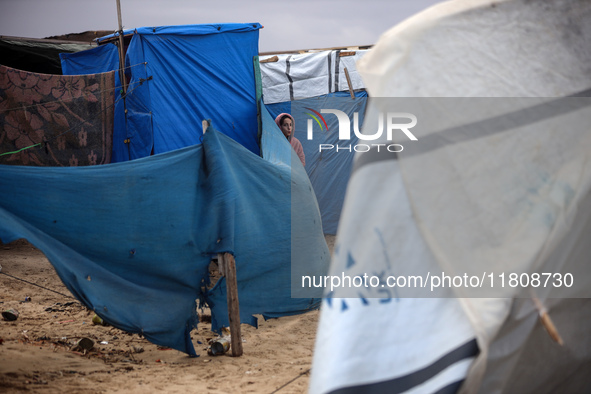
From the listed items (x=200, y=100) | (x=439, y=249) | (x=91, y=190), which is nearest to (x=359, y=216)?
(x=439, y=249)

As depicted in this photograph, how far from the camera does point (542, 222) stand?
5.45 feet

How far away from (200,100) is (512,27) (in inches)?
224

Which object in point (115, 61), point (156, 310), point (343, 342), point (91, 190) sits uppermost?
point (115, 61)

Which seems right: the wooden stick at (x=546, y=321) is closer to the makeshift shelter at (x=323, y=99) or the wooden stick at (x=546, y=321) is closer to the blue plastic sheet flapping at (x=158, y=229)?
the blue plastic sheet flapping at (x=158, y=229)

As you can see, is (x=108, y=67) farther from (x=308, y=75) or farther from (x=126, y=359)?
(x=126, y=359)

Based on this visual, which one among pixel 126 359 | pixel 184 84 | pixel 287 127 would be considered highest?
pixel 184 84

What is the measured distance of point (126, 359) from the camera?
347cm

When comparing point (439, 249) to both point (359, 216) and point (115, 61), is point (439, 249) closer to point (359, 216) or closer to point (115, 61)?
point (359, 216)

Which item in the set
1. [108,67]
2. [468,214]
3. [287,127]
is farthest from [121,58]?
[468,214]

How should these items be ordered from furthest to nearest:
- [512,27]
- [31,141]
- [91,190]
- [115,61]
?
1. [115,61]
2. [31,141]
3. [91,190]
4. [512,27]

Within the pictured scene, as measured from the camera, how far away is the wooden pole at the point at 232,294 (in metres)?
3.48

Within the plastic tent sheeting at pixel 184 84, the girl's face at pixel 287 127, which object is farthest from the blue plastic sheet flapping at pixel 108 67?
the girl's face at pixel 287 127

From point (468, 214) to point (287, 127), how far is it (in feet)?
14.2

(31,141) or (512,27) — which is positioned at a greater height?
(512,27)
